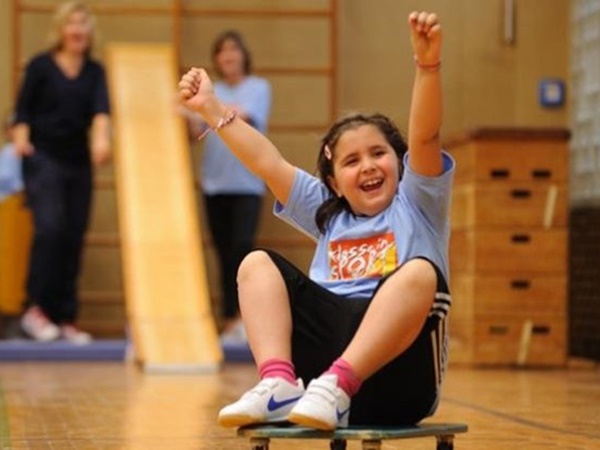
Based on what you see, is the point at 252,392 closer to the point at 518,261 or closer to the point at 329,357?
the point at 329,357

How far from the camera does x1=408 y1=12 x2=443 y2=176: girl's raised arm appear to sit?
285cm

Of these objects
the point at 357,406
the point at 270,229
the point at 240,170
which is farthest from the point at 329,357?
the point at 270,229

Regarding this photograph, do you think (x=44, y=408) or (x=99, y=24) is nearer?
(x=44, y=408)

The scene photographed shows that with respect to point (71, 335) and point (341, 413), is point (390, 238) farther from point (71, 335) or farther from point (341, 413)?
point (71, 335)

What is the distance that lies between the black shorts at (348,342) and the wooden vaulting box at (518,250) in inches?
154

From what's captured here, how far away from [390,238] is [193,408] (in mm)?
1783

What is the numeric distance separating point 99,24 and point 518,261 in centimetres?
307

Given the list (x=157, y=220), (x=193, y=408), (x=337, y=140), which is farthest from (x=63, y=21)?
(x=337, y=140)

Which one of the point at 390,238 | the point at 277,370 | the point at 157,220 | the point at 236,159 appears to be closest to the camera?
the point at 277,370

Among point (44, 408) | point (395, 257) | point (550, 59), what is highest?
point (550, 59)

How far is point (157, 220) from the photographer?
7539mm

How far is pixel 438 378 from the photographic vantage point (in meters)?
2.93

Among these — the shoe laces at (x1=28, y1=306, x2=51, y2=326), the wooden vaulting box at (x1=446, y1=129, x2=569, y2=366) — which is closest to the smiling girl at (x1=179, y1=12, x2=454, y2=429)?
the wooden vaulting box at (x1=446, y1=129, x2=569, y2=366)

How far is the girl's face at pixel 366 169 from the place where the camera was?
120 inches
